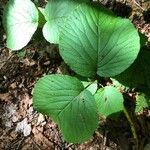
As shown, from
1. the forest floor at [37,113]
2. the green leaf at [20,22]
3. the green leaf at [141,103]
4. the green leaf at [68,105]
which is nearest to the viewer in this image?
the green leaf at [68,105]

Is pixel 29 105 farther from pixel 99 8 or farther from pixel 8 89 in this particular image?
pixel 99 8

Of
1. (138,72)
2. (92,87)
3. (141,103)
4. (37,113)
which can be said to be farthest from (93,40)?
(37,113)

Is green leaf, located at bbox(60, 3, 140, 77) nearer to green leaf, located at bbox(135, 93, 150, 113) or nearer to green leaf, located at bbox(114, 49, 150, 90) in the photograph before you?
green leaf, located at bbox(114, 49, 150, 90)

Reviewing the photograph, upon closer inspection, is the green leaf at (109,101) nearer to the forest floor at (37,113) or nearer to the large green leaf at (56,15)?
the large green leaf at (56,15)

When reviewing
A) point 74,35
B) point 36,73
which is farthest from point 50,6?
point 36,73

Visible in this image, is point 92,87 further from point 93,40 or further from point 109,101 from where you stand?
point 93,40

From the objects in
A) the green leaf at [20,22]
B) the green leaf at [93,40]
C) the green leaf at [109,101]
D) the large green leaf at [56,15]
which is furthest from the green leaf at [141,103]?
the green leaf at [20,22]

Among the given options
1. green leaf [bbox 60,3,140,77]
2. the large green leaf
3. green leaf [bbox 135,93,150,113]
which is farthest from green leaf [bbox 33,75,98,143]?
green leaf [bbox 135,93,150,113]
